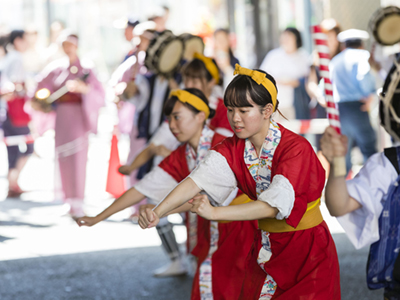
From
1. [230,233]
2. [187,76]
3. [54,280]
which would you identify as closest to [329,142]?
[230,233]

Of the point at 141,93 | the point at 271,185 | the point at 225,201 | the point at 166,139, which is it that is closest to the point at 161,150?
the point at 166,139

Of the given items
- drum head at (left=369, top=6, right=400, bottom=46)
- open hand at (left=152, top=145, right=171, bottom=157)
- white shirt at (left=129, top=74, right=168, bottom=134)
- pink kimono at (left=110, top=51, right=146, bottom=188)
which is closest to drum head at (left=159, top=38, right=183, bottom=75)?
white shirt at (left=129, top=74, right=168, bottom=134)

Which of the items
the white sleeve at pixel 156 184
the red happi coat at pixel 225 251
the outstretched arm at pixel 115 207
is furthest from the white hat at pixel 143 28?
the outstretched arm at pixel 115 207

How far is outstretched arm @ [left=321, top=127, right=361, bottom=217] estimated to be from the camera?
→ 2.04 meters

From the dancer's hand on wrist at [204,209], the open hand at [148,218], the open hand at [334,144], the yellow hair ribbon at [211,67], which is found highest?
the yellow hair ribbon at [211,67]

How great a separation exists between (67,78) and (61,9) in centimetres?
1230

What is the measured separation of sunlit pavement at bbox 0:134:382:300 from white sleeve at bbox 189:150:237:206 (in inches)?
69.2

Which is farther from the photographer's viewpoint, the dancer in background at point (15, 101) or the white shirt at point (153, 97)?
the dancer in background at point (15, 101)

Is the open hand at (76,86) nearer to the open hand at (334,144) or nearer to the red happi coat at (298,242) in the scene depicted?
the red happi coat at (298,242)

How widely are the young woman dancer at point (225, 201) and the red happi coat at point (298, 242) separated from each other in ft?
1.75

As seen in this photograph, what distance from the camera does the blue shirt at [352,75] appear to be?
5.97m

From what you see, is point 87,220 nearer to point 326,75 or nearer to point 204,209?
point 204,209

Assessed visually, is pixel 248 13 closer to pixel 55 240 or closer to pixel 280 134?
pixel 55 240

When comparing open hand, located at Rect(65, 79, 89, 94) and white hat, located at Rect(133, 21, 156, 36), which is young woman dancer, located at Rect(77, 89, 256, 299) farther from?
open hand, located at Rect(65, 79, 89, 94)
